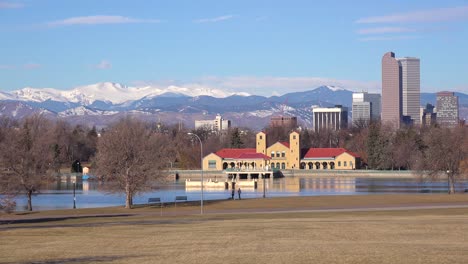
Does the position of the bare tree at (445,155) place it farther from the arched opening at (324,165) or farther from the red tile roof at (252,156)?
the arched opening at (324,165)

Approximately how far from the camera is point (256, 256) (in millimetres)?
28844

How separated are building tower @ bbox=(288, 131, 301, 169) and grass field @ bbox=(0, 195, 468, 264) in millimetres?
124894

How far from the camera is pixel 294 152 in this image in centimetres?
18388

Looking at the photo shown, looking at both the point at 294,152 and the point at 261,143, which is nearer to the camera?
the point at 294,152

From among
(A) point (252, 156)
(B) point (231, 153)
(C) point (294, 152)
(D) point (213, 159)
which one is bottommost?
(D) point (213, 159)

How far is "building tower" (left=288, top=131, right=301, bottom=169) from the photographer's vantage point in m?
183

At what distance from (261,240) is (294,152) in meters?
149

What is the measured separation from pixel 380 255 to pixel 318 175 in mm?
139619

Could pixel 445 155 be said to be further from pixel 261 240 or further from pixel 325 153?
pixel 325 153

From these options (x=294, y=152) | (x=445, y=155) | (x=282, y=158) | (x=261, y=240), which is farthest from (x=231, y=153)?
(x=261, y=240)

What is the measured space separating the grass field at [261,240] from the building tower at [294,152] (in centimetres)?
12489

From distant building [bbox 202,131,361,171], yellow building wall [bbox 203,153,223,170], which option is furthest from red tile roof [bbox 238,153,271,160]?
yellow building wall [bbox 203,153,223,170]

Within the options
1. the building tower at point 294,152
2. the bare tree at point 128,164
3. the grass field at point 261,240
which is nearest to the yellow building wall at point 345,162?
the building tower at point 294,152

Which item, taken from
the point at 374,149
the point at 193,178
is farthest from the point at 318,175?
the point at 193,178
